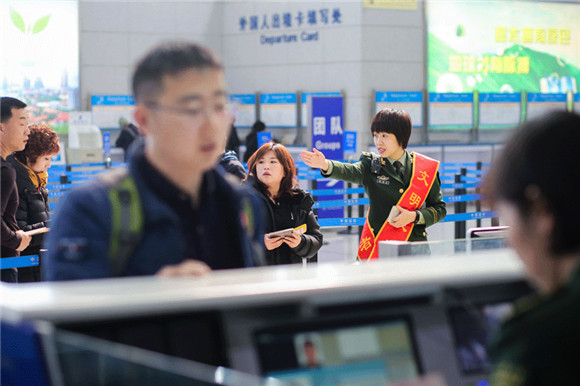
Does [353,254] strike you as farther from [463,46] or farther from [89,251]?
[463,46]

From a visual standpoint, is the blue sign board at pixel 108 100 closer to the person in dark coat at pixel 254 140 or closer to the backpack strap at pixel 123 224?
the person in dark coat at pixel 254 140

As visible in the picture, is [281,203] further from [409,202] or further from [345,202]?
[345,202]

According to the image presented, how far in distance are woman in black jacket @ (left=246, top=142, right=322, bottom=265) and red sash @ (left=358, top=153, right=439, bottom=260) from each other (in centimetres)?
36

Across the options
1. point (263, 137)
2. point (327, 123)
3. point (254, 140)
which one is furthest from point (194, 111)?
point (254, 140)

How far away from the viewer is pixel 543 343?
1088 millimetres

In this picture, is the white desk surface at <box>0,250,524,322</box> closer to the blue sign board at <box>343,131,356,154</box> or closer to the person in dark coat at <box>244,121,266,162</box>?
the blue sign board at <box>343,131,356,154</box>

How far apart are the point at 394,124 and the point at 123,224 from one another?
3.52m

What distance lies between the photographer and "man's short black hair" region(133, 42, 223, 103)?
6.35 feet

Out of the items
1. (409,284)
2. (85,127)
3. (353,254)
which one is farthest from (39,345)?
(85,127)

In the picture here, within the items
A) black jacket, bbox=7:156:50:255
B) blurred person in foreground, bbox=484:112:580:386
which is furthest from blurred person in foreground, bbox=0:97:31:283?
blurred person in foreground, bbox=484:112:580:386

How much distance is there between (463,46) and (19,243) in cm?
1666

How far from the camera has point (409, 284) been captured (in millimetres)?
1544

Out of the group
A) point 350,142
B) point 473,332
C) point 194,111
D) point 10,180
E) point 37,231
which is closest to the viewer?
point 473,332

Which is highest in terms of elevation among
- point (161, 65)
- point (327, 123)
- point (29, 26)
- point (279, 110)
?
point (29, 26)
